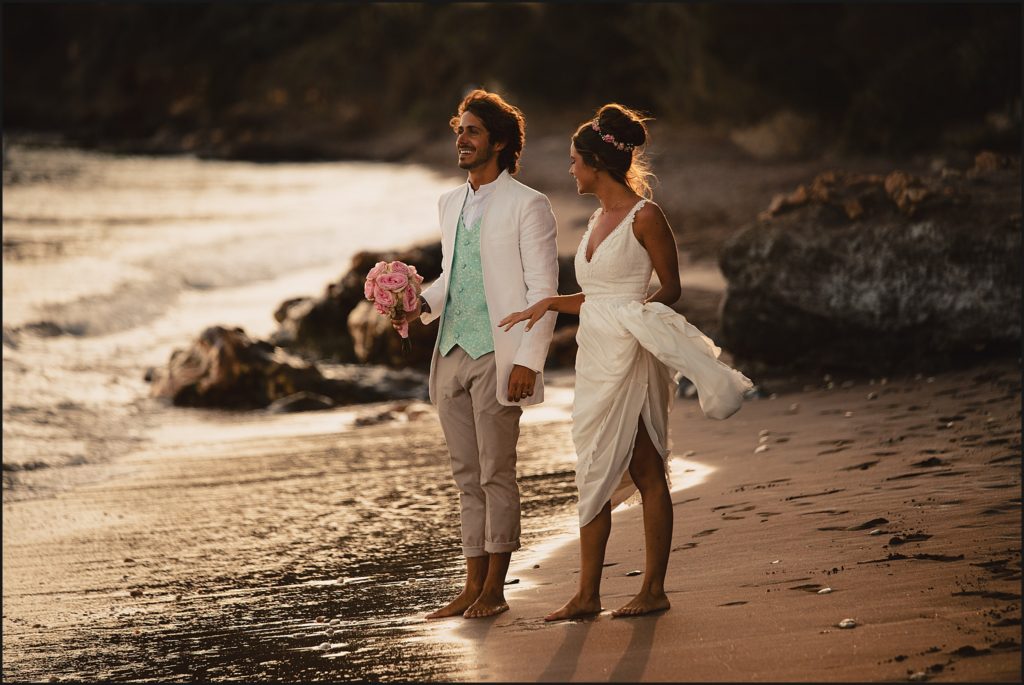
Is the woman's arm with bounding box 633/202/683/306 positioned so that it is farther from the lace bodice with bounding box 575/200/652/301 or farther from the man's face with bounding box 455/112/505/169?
the man's face with bounding box 455/112/505/169

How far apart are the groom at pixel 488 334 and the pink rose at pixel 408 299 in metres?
0.05

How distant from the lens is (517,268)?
4.96m

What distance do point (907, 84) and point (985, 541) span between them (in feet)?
81.1

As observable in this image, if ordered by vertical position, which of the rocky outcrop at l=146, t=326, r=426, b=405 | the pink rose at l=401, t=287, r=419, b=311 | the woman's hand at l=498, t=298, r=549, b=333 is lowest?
the rocky outcrop at l=146, t=326, r=426, b=405

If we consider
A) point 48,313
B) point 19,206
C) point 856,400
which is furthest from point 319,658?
point 19,206

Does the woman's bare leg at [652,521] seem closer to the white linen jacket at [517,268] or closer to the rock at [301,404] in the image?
the white linen jacket at [517,268]

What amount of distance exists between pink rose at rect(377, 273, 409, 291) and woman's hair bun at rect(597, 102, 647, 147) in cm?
94

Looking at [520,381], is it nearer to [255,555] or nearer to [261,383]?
[255,555]

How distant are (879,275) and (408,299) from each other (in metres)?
4.95

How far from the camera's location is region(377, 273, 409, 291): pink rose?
5.04 metres

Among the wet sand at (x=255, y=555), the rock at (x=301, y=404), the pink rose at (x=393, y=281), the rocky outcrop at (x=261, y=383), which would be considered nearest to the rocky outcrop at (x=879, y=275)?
the wet sand at (x=255, y=555)

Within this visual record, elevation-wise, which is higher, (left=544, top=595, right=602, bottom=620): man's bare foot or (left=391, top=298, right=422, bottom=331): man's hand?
(left=391, top=298, right=422, bottom=331): man's hand

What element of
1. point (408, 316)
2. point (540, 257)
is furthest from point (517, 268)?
point (408, 316)

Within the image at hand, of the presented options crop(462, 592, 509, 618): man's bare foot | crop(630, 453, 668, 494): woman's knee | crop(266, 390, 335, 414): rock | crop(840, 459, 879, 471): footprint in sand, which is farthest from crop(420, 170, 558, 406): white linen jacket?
crop(266, 390, 335, 414): rock
